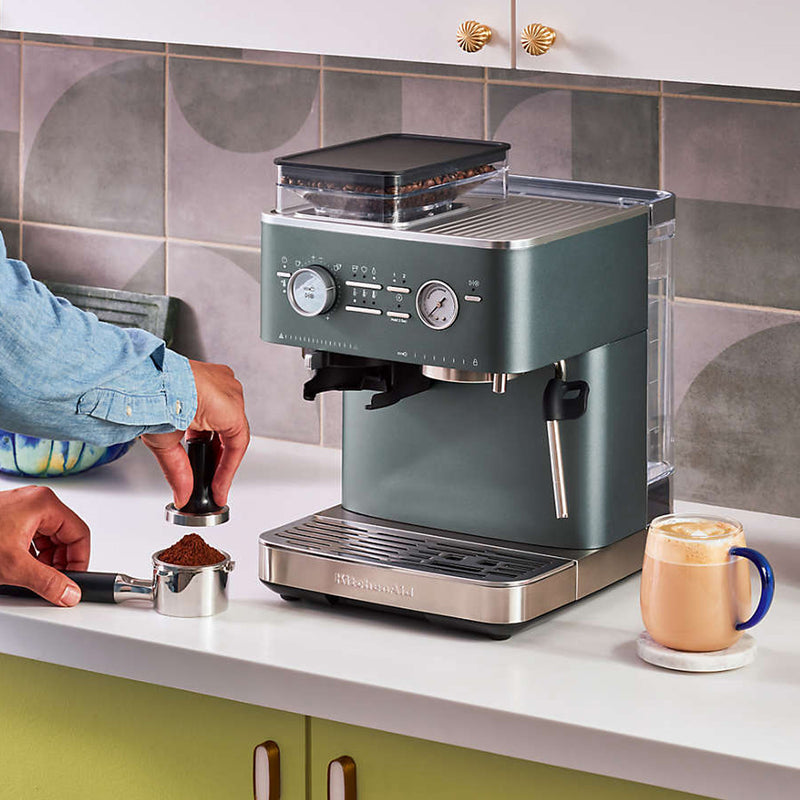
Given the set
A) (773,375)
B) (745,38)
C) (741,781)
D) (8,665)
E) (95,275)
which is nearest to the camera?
(741,781)

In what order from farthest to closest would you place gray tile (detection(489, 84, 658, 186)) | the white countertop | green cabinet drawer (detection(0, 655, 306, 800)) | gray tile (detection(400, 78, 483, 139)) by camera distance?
gray tile (detection(400, 78, 483, 139)), gray tile (detection(489, 84, 658, 186)), green cabinet drawer (detection(0, 655, 306, 800)), the white countertop

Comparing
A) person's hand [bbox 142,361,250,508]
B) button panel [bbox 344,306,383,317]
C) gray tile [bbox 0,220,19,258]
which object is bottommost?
person's hand [bbox 142,361,250,508]

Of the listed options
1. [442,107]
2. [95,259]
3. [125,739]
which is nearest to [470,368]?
[125,739]

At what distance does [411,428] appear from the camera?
5.59ft

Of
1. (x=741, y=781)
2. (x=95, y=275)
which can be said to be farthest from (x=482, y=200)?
(x=95, y=275)

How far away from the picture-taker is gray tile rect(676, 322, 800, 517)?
1.92 meters

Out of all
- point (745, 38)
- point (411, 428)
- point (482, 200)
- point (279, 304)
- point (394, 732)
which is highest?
point (745, 38)

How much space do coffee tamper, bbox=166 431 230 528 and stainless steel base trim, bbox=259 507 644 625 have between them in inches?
4.2

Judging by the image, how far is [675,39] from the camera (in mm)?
1491

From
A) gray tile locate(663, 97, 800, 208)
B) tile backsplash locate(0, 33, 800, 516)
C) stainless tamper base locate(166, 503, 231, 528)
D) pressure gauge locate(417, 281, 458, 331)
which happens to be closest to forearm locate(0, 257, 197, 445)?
stainless tamper base locate(166, 503, 231, 528)

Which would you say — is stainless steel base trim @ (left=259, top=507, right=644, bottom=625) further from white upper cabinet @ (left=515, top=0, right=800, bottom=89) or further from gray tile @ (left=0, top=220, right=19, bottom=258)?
gray tile @ (left=0, top=220, right=19, bottom=258)

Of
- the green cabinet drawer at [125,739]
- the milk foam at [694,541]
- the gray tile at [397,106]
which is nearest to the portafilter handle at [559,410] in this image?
the milk foam at [694,541]

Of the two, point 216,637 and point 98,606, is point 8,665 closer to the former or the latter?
point 98,606

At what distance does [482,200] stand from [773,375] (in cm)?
49
